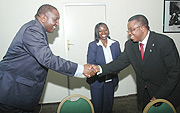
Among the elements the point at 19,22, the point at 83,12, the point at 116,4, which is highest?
the point at 116,4

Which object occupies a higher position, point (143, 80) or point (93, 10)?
point (93, 10)

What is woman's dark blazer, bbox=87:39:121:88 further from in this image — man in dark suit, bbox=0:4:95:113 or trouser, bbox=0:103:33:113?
trouser, bbox=0:103:33:113

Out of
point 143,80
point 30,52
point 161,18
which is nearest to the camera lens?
point 30,52

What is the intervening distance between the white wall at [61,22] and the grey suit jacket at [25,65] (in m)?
1.72

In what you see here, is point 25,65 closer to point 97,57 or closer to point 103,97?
point 97,57

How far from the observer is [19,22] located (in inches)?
119

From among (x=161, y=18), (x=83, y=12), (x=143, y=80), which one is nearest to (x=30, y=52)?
(x=143, y=80)

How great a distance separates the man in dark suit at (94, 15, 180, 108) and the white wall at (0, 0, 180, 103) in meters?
1.69

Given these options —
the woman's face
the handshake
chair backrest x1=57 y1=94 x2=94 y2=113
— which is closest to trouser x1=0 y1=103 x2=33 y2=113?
chair backrest x1=57 y1=94 x2=94 y2=113

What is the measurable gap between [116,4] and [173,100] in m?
2.52

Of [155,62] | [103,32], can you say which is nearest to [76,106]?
[155,62]

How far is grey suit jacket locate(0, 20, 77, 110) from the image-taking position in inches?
55.8

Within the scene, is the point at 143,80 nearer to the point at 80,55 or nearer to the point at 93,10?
the point at 80,55

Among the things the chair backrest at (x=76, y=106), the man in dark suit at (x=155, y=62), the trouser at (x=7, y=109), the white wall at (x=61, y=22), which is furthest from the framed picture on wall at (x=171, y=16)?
the trouser at (x=7, y=109)
